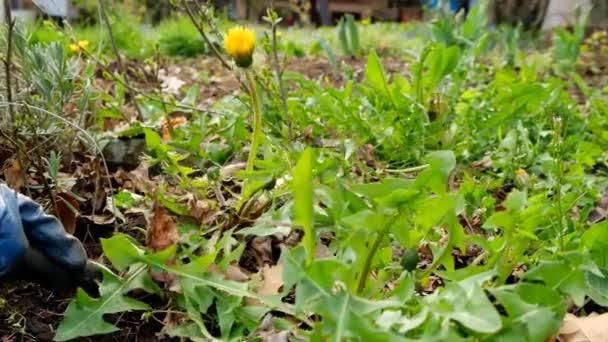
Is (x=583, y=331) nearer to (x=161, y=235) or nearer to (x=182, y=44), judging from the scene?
(x=161, y=235)

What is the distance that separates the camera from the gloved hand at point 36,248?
1.23 m

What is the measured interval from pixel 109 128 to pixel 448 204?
5.28 feet

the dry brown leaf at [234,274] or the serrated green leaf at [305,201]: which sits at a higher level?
the serrated green leaf at [305,201]

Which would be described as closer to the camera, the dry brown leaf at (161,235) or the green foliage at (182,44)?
the dry brown leaf at (161,235)

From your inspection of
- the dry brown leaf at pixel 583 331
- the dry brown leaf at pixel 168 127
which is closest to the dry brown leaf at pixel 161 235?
the dry brown leaf at pixel 583 331

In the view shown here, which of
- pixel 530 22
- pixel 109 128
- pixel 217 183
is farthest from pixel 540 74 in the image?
pixel 530 22

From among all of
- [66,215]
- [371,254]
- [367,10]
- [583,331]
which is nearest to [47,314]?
[66,215]

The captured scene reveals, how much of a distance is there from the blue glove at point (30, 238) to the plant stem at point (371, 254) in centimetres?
49

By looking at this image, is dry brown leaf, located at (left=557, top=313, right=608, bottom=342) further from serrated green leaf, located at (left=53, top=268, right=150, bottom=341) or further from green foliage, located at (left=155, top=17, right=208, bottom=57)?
green foliage, located at (left=155, top=17, right=208, bottom=57)

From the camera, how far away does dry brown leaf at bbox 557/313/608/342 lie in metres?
1.35

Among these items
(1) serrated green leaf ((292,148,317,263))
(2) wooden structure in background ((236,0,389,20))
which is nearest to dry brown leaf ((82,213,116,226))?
(1) serrated green leaf ((292,148,317,263))

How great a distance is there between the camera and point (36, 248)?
1334mm

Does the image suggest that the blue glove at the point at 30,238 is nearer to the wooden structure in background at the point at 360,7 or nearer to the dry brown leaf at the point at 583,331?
the dry brown leaf at the point at 583,331

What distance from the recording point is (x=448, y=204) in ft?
4.33
